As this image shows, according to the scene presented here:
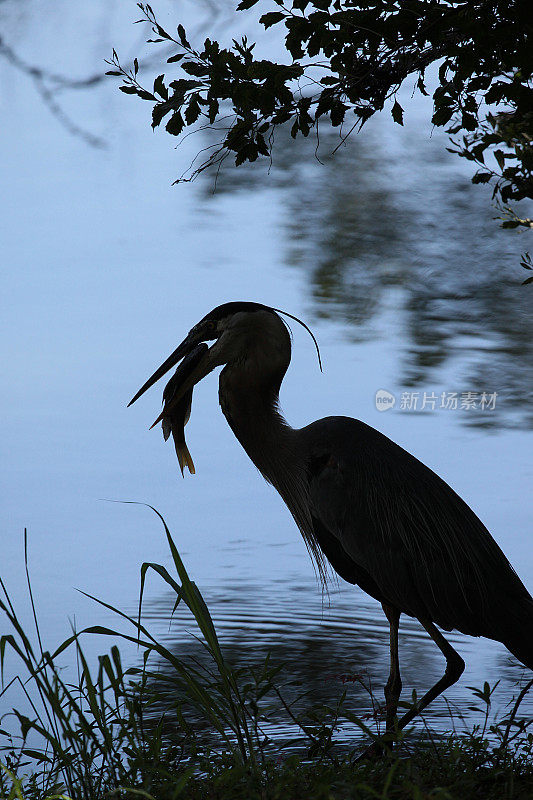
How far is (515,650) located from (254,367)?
1008mm

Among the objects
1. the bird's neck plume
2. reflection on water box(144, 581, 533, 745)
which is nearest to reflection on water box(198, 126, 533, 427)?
reflection on water box(144, 581, 533, 745)

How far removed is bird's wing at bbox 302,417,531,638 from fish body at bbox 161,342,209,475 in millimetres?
439

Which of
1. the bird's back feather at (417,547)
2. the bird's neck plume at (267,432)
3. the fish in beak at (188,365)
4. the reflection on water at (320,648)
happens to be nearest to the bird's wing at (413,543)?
the bird's back feather at (417,547)

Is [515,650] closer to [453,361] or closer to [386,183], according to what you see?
[453,361]

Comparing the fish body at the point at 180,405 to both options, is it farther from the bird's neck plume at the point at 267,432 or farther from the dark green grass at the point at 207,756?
the dark green grass at the point at 207,756

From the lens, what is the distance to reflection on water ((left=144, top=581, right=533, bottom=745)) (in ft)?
9.11

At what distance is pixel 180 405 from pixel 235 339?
27 centimetres

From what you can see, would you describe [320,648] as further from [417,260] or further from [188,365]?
[417,260]

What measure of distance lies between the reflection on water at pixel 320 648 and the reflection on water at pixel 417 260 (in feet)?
7.55

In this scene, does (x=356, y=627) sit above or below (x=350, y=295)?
below

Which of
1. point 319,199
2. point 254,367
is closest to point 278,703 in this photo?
point 254,367

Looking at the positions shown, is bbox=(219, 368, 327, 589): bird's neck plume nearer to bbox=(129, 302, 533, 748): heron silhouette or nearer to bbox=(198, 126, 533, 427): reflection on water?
bbox=(129, 302, 533, 748): heron silhouette

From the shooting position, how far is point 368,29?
200cm

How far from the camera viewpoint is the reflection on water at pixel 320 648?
2.78m
